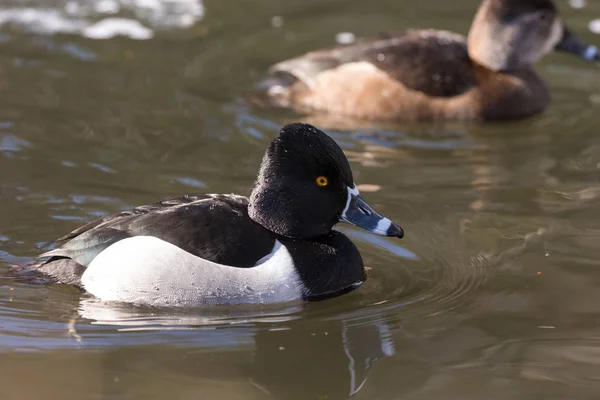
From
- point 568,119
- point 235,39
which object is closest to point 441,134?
point 568,119

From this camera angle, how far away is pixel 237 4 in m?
12.5

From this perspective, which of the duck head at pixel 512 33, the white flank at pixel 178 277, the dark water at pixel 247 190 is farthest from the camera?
the duck head at pixel 512 33

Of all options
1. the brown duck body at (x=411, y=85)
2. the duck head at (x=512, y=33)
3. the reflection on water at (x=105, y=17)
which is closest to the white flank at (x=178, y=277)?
the brown duck body at (x=411, y=85)

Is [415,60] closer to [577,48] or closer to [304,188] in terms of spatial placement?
[577,48]

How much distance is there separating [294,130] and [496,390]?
76.0 inches

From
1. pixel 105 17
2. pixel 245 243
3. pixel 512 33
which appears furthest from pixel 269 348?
pixel 105 17

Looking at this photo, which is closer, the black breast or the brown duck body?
the black breast

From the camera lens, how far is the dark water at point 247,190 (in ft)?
16.8

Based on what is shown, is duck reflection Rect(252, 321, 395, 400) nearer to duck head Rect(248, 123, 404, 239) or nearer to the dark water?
the dark water

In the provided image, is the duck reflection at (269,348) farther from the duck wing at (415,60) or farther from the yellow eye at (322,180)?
the duck wing at (415,60)

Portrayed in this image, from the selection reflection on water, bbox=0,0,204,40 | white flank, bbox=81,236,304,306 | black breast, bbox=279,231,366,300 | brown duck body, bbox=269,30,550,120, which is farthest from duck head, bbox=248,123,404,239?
reflection on water, bbox=0,0,204,40

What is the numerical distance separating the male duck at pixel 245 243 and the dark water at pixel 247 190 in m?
0.13

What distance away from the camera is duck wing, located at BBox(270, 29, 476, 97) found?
Answer: 9.54 metres

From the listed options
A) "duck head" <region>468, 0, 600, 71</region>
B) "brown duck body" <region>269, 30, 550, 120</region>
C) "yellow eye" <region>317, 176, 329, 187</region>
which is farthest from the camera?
"duck head" <region>468, 0, 600, 71</region>
